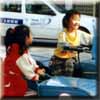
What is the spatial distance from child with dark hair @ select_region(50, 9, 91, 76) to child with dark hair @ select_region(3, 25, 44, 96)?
0.27m

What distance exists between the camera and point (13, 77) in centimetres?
504

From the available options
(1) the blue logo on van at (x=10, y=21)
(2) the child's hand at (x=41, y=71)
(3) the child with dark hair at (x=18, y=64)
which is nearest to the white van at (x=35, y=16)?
(1) the blue logo on van at (x=10, y=21)

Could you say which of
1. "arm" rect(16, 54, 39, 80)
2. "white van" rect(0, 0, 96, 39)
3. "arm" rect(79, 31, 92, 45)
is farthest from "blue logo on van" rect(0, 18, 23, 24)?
"arm" rect(79, 31, 92, 45)

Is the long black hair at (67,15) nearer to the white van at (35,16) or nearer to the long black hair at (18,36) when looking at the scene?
the white van at (35,16)

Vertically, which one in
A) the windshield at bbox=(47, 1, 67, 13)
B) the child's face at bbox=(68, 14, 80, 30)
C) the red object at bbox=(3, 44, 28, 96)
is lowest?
the red object at bbox=(3, 44, 28, 96)

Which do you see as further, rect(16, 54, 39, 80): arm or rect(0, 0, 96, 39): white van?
rect(16, 54, 39, 80): arm

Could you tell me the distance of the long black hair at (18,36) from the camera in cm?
500

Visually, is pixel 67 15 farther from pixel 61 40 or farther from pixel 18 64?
pixel 18 64

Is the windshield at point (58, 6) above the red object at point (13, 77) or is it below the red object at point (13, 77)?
above

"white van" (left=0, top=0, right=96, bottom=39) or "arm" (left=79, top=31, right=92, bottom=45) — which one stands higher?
"white van" (left=0, top=0, right=96, bottom=39)

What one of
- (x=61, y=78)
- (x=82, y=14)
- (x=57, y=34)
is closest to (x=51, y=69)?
(x=61, y=78)

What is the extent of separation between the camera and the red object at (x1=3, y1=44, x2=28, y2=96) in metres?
5.03

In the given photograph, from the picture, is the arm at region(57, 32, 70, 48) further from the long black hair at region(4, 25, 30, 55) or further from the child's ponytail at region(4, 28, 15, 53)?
the child's ponytail at region(4, 28, 15, 53)

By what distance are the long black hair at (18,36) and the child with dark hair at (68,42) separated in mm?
480
